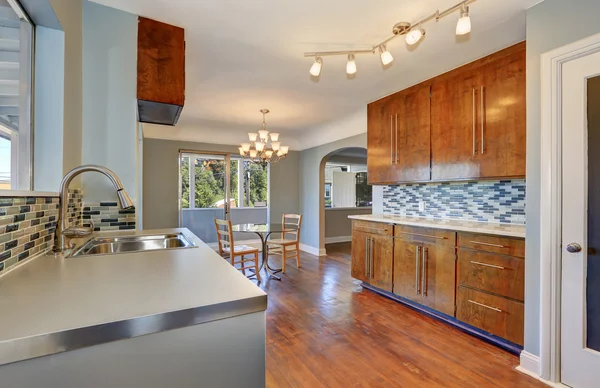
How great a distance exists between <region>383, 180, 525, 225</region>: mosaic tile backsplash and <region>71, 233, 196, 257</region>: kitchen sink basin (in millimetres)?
2707

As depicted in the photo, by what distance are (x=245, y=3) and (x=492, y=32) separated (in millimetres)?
1842

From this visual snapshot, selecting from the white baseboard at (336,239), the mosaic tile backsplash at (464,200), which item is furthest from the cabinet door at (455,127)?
the white baseboard at (336,239)

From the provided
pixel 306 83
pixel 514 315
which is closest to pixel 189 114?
pixel 306 83

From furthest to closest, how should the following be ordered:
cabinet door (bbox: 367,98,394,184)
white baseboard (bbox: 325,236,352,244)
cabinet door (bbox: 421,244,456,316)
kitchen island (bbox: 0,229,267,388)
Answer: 1. white baseboard (bbox: 325,236,352,244)
2. cabinet door (bbox: 367,98,394,184)
3. cabinet door (bbox: 421,244,456,316)
4. kitchen island (bbox: 0,229,267,388)

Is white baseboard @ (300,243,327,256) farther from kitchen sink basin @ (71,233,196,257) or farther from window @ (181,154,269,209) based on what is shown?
kitchen sink basin @ (71,233,196,257)

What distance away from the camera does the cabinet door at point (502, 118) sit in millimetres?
2172

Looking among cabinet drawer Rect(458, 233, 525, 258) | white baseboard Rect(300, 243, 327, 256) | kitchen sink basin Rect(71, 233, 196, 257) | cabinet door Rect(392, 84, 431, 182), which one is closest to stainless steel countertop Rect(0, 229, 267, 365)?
kitchen sink basin Rect(71, 233, 196, 257)

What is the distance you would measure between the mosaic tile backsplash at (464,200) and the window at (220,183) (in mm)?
3121

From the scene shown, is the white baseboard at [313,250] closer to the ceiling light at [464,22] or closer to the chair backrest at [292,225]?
the chair backrest at [292,225]

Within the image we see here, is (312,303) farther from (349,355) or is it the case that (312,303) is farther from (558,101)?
(558,101)

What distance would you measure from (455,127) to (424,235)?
1.06 metres

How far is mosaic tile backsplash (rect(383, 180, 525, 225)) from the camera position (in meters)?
2.57

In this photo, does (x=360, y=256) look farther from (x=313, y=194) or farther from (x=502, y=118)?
(x=313, y=194)

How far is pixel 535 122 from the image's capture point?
1871 mm
